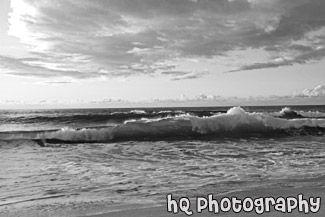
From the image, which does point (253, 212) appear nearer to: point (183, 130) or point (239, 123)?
point (183, 130)

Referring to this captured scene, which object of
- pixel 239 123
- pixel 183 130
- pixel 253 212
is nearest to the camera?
pixel 253 212

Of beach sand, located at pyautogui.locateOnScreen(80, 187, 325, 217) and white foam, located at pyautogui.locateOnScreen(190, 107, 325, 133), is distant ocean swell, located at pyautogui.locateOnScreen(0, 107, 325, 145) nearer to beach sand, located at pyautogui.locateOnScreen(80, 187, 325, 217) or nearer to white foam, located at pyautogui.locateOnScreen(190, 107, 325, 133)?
white foam, located at pyautogui.locateOnScreen(190, 107, 325, 133)

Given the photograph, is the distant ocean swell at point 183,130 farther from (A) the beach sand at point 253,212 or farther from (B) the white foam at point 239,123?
(A) the beach sand at point 253,212

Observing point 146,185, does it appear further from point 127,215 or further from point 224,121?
point 224,121

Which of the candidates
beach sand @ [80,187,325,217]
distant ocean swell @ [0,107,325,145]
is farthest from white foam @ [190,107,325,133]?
beach sand @ [80,187,325,217]

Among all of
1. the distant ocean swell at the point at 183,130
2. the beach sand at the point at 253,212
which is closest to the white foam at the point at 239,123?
the distant ocean swell at the point at 183,130

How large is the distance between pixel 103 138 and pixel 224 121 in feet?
27.5

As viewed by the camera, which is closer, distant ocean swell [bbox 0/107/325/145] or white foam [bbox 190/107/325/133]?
distant ocean swell [bbox 0/107/325/145]

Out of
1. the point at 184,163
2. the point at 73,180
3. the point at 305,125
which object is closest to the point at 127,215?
the point at 73,180

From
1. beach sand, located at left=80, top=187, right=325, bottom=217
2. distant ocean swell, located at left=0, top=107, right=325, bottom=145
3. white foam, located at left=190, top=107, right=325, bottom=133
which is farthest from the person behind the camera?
white foam, located at left=190, top=107, right=325, bottom=133

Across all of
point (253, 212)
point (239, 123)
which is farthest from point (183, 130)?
point (253, 212)

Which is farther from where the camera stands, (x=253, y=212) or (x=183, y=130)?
(x=183, y=130)

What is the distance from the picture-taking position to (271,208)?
14.5 feet

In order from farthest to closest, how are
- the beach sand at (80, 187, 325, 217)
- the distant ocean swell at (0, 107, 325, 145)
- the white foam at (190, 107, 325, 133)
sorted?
the white foam at (190, 107, 325, 133)
the distant ocean swell at (0, 107, 325, 145)
the beach sand at (80, 187, 325, 217)
